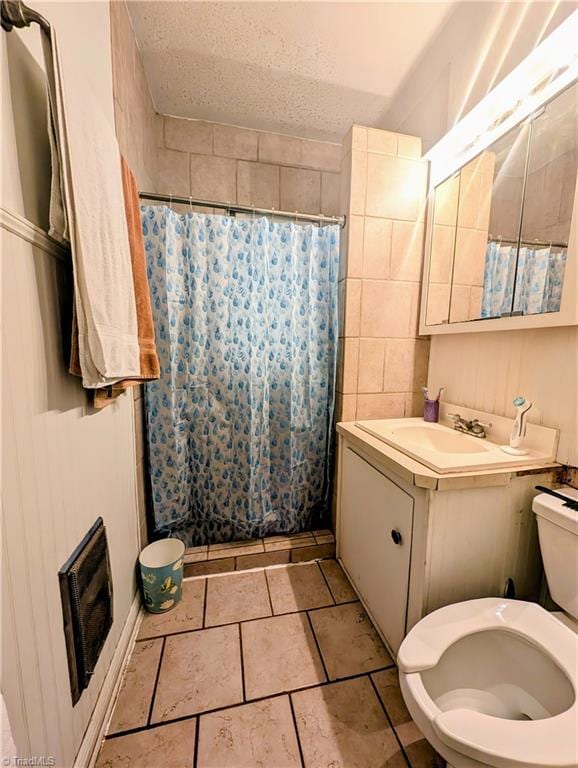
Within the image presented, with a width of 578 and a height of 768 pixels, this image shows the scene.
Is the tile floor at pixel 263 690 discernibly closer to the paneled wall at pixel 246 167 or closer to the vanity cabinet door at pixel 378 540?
the vanity cabinet door at pixel 378 540

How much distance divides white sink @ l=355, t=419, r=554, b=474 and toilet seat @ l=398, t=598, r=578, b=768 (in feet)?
1.37

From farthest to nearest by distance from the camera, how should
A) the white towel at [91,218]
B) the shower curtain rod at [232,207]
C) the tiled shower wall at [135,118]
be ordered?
the shower curtain rod at [232,207] < the tiled shower wall at [135,118] < the white towel at [91,218]

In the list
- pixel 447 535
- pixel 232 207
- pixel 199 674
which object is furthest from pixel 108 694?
pixel 232 207

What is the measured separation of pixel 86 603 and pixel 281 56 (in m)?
2.41

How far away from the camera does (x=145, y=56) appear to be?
1.53 metres

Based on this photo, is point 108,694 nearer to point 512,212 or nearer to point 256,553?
point 256,553

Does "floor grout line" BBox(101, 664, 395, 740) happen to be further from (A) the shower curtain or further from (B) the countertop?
(A) the shower curtain

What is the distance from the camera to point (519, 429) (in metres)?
1.16

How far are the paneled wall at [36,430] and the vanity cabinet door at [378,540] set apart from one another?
104 cm

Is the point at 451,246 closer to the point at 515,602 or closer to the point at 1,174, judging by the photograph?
the point at 515,602

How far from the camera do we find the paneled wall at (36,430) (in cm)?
61

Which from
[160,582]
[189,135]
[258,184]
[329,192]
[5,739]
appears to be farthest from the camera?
[329,192]

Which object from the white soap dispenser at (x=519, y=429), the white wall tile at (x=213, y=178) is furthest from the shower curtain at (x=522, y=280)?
the white wall tile at (x=213, y=178)

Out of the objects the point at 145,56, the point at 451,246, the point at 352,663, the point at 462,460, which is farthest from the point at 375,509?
the point at 145,56
